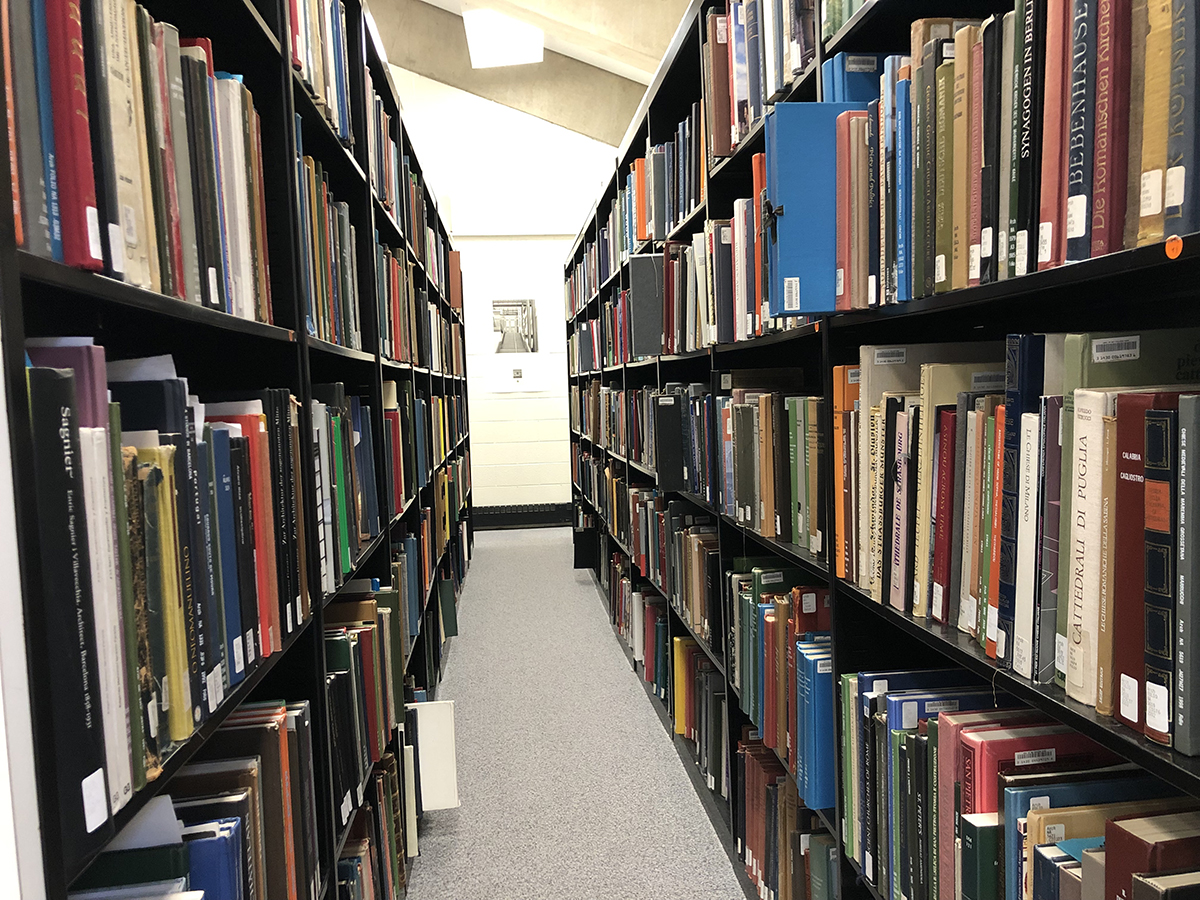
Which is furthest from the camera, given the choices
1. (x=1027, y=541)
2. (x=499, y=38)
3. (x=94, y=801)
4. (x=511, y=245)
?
(x=511, y=245)

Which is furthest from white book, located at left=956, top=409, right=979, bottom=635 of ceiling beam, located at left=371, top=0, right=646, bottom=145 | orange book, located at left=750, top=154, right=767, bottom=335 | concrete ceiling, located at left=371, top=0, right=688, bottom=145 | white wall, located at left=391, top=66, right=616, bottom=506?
white wall, located at left=391, top=66, right=616, bottom=506

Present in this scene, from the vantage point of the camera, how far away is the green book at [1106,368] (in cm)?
87

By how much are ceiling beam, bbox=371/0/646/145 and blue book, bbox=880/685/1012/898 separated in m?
6.75

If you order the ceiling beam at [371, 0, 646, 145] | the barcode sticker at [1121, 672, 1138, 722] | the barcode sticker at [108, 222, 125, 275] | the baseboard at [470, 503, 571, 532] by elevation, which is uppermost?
the ceiling beam at [371, 0, 646, 145]

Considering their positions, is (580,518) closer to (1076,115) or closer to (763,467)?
(763,467)

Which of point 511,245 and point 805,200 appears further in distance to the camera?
point 511,245

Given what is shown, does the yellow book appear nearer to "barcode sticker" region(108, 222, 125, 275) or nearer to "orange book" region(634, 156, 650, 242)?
"barcode sticker" region(108, 222, 125, 275)

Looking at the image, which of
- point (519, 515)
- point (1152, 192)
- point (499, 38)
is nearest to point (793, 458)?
point (1152, 192)

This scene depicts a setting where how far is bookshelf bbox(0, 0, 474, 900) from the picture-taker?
0.58 m

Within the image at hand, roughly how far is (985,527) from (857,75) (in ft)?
2.65

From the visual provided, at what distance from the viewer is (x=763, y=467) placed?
6.12ft

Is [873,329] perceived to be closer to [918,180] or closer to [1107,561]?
[918,180]

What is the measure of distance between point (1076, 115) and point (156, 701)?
3.48 ft

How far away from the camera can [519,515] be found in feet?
25.9
